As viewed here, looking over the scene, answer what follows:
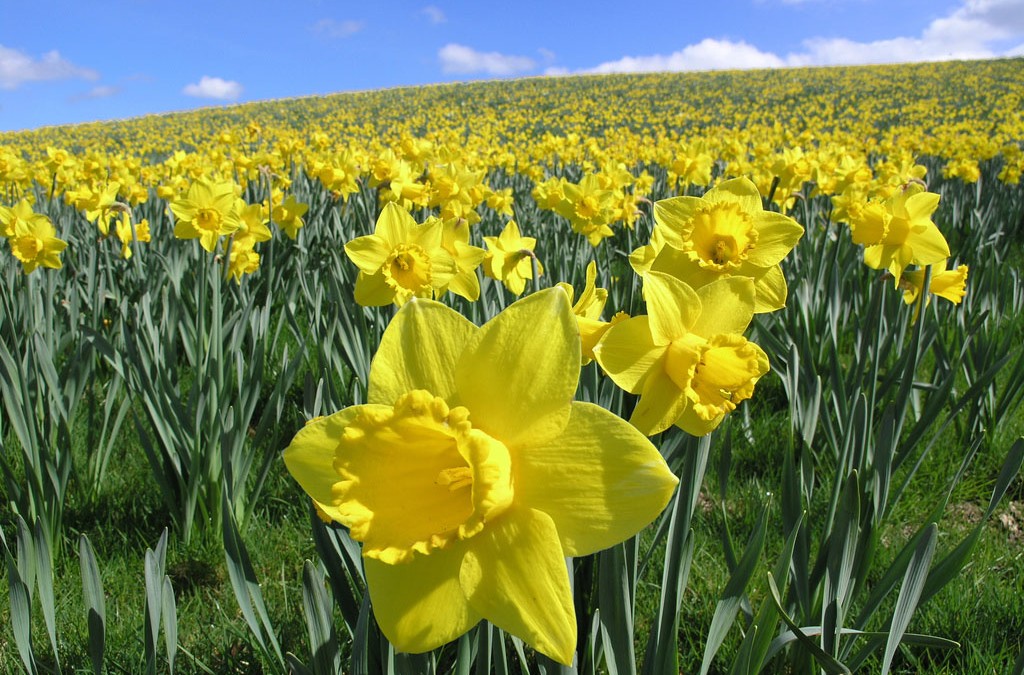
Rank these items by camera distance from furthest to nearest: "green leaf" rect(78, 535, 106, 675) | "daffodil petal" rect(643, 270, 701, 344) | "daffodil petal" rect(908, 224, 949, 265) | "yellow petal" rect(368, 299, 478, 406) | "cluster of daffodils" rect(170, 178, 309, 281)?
1. "cluster of daffodils" rect(170, 178, 309, 281)
2. "daffodil petal" rect(908, 224, 949, 265)
3. "green leaf" rect(78, 535, 106, 675)
4. "daffodil petal" rect(643, 270, 701, 344)
5. "yellow petal" rect(368, 299, 478, 406)

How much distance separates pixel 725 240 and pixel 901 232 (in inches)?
44.9

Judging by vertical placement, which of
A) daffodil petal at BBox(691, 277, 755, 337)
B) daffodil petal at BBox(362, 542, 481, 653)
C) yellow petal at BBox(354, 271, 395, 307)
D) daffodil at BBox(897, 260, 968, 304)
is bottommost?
daffodil petal at BBox(362, 542, 481, 653)

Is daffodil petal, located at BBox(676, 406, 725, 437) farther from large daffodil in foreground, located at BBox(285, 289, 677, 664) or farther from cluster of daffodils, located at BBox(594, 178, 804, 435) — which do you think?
large daffodil in foreground, located at BBox(285, 289, 677, 664)

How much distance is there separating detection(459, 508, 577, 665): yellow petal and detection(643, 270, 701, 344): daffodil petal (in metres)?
0.34

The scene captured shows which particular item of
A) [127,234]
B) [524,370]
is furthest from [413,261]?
[127,234]

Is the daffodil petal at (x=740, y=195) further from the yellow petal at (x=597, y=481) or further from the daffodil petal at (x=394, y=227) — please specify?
the daffodil petal at (x=394, y=227)

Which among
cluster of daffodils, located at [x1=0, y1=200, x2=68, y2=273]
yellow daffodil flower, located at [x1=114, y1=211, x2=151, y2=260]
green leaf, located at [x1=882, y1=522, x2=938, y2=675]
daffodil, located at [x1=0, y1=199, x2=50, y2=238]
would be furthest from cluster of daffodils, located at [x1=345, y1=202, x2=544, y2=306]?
yellow daffodil flower, located at [x1=114, y1=211, x2=151, y2=260]

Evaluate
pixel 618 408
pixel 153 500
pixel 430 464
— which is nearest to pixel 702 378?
pixel 430 464

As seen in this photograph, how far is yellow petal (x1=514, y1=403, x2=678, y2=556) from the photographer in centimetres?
70

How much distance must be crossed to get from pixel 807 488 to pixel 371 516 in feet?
5.19

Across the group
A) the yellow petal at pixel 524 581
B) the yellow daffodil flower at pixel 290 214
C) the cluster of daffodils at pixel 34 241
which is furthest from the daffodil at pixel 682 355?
the yellow daffodil flower at pixel 290 214

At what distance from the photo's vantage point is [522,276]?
2.32m

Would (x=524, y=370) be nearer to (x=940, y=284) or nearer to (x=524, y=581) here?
(x=524, y=581)

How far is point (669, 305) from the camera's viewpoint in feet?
3.07
